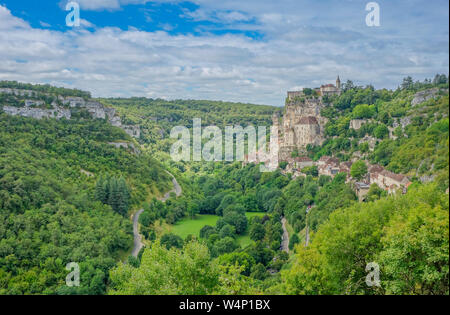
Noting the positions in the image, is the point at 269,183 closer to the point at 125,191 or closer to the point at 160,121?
the point at 125,191

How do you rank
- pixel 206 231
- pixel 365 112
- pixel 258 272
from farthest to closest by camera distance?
pixel 365 112
pixel 206 231
pixel 258 272

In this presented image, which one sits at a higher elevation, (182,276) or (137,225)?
(182,276)

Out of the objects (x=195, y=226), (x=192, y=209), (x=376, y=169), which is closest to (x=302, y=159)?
(x=192, y=209)

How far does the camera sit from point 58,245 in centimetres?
3141

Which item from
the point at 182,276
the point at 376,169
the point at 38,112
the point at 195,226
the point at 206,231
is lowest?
the point at 195,226

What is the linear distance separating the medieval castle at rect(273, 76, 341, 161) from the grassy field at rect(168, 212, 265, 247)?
54.8ft

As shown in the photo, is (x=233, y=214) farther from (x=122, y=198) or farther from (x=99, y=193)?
(x=99, y=193)

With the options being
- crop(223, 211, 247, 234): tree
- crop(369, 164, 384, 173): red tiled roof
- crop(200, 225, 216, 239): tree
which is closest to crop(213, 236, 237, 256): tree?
crop(200, 225, 216, 239): tree

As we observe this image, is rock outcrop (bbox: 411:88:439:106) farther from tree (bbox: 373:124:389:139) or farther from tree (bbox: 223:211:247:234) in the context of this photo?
tree (bbox: 223:211:247:234)

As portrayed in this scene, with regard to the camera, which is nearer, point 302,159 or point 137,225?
point 137,225

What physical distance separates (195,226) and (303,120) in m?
28.2

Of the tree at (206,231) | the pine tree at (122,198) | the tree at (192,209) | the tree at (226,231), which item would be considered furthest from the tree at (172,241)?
the tree at (192,209)

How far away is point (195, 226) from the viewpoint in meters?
50.3

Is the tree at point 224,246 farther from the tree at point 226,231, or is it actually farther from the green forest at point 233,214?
the tree at point 226,231
